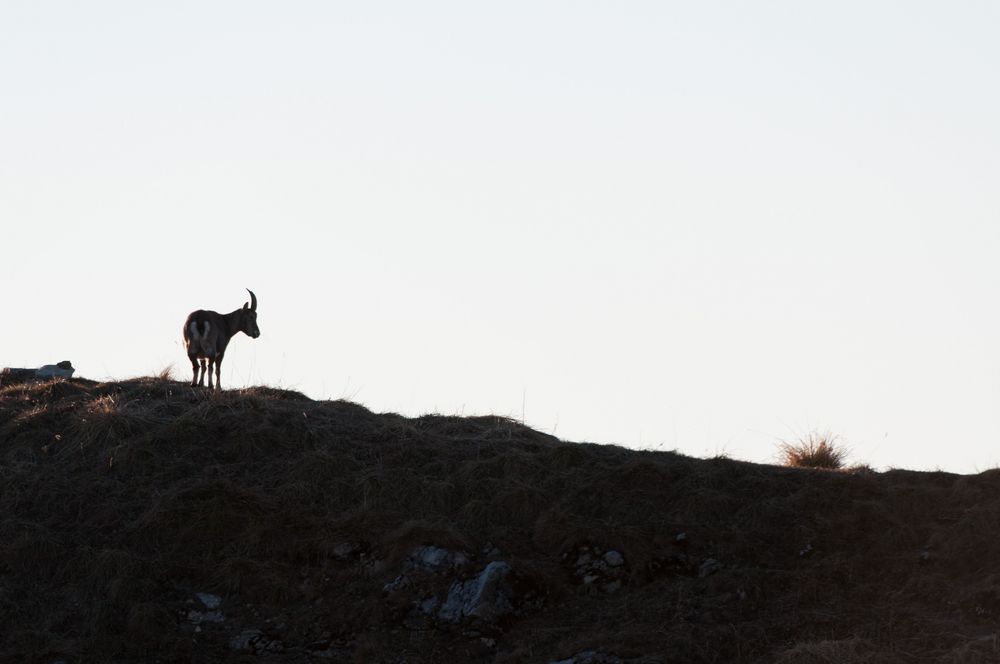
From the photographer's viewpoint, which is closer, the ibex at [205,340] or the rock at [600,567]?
the rock at [600,567]

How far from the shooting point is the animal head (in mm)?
27859

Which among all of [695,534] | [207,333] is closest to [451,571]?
[695,534]

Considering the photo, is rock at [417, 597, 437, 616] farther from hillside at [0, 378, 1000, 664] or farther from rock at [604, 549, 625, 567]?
rock at [604, 549, 625, 567]

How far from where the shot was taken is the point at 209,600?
1571cm

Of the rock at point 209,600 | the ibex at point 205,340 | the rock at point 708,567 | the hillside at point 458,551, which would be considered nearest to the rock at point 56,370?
the ibex at point 205,340

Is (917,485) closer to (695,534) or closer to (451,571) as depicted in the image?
(695,534)

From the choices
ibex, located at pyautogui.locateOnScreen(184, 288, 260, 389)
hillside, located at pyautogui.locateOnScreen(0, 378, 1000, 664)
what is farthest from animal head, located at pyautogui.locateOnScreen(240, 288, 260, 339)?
Result: hillside, located at pyautogui.locateOnScreen(0, 378, 1000, 664)

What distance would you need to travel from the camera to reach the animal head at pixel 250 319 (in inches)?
1097

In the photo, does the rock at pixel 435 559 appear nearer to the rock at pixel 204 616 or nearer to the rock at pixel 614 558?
the rock at pixel 614 558

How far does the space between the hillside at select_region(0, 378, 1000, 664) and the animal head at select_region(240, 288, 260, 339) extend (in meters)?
7.97

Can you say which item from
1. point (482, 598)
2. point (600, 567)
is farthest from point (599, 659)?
point (600, 567)

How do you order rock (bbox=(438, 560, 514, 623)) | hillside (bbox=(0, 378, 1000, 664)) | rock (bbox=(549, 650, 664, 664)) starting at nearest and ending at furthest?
rock (bbox=(549, 650, 664, 664)) → hillside (bbox=(0, 378, 1000, 664)) → rock (bbox=(438, 560, 514, 623))

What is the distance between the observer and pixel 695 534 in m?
16.4

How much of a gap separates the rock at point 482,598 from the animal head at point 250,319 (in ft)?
44.4
